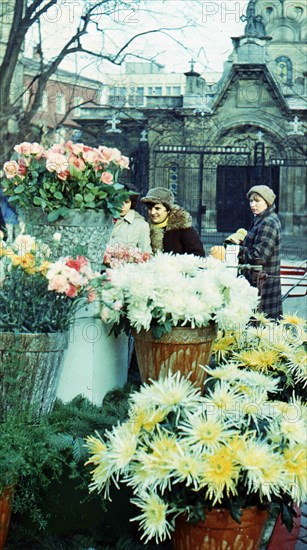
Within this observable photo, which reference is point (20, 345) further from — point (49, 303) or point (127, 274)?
point (127, 274)

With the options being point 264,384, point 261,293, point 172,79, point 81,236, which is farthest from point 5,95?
point 172,79

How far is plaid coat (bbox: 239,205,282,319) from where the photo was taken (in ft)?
24.7

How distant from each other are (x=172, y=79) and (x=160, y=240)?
193ft

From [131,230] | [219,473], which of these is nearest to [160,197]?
[131,230]

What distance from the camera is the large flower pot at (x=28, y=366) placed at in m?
4.25

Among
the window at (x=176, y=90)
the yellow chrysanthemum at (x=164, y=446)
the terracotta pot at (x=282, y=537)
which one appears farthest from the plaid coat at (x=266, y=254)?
the window at (x=176, y=90)

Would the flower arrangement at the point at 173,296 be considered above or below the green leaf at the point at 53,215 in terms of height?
below

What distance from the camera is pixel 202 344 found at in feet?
14.5

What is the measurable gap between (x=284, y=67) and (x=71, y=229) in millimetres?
41860

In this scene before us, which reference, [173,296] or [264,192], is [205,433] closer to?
[173,296]

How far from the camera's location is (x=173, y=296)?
421cm

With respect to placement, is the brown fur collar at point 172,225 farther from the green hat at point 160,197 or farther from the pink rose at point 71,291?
the pink rose at point 71,291

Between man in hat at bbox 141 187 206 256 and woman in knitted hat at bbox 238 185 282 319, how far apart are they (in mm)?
811

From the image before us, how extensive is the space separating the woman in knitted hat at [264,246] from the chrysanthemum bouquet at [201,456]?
3827 mm
